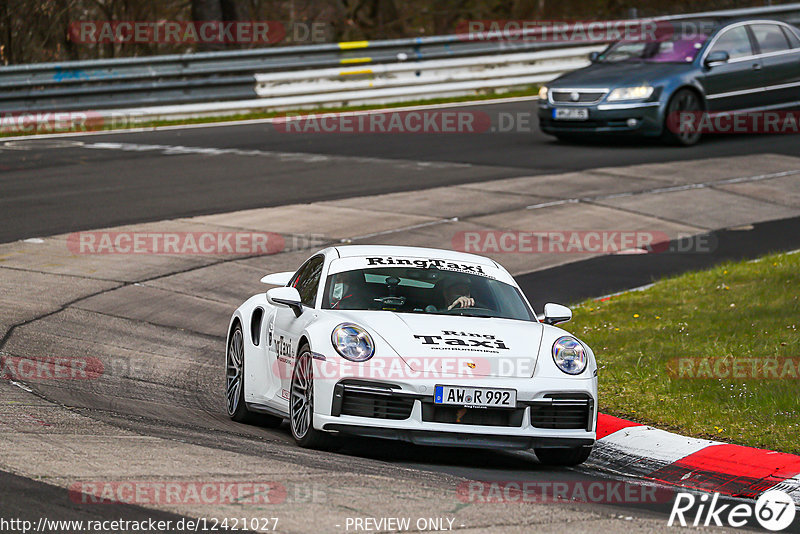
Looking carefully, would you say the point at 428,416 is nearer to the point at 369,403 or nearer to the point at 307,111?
the point at 369,403

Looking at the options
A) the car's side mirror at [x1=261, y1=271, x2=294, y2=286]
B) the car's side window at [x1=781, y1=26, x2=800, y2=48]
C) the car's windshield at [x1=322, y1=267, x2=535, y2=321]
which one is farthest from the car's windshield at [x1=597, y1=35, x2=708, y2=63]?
the car's windshield at [x1=322, y1=267, x2=535, y2=321]

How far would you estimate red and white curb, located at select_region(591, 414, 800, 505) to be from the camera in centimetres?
716

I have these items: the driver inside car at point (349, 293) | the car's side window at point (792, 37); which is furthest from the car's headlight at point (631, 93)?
the driver inside car at point (349, 293)

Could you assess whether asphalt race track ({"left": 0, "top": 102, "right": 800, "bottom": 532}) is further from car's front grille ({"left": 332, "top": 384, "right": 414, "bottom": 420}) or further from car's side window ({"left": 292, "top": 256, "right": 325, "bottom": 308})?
car's side window ({"left": 292, "top": 256, "right": 325, "bottom": 308})

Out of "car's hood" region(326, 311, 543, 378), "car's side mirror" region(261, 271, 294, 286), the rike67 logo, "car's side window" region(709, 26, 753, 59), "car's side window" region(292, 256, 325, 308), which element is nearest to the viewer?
the rike67 logo

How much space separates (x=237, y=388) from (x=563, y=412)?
8.47 feet

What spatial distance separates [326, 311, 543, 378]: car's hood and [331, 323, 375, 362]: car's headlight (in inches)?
3.6

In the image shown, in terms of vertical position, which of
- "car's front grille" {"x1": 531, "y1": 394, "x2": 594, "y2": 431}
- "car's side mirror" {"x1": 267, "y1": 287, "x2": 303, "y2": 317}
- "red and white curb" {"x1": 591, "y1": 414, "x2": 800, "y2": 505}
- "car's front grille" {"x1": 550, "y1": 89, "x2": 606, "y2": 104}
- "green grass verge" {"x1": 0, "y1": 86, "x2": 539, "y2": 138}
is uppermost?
"car's front grille" {"x1": 550, "y1": 89, "x2": 606, "y2": 104}

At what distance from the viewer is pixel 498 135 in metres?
22.3

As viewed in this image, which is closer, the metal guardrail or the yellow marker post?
the metal guardrail

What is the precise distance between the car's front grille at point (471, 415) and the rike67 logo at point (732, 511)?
1059 mm

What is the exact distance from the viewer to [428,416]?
727 cm

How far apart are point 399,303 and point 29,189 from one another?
9825mm

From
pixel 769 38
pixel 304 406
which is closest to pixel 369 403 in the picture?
pixel 304 406
